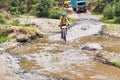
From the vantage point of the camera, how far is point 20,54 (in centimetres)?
2131

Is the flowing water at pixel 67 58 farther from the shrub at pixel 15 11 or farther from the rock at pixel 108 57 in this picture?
the shrub at pixel 15 11

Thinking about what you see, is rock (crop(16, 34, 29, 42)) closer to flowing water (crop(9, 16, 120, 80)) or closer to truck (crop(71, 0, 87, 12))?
flowing water (crop(9, 16, 120, 80))

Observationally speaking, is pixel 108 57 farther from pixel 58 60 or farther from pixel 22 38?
pixel 22 38

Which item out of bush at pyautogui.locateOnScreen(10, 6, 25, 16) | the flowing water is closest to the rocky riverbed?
the flowing water

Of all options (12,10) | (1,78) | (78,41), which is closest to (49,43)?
(78,41)

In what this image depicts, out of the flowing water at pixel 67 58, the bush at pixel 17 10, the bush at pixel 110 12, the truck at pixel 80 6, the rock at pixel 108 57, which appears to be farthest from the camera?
the truck at pixel 80 6

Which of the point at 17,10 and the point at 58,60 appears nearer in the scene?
the point at 58,60

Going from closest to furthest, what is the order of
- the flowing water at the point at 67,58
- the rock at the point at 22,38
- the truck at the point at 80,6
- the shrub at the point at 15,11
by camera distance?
the flowing water at the point at 67,58 < the rock at the point at 22,38 < the shrub at the point at 15,11 < the truck at the point at 80,6

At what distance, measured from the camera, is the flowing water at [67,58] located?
16.7m

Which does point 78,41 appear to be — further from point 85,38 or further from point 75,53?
point 75,53

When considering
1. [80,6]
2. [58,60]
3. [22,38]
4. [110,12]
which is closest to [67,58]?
[58,60]

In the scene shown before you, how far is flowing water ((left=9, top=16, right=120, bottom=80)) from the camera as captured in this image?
54.9 ft

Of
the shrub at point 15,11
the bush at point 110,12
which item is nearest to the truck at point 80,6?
the shrub at point 15,11

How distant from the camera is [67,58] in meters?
20.2
